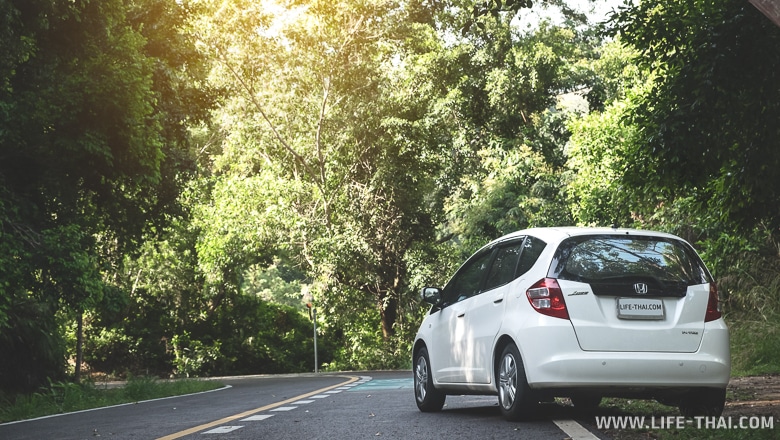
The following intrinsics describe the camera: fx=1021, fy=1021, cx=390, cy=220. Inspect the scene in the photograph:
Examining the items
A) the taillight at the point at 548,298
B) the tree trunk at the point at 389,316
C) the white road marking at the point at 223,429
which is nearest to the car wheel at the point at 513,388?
the taillight at the point at 548,298

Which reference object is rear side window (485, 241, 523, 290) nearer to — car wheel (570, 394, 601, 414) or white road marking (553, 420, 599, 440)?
white road marking (553, 420, 599, 440)

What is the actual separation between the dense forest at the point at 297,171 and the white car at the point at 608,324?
6609mm

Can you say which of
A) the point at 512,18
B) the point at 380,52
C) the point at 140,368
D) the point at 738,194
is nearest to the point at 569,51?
the point at 512,18

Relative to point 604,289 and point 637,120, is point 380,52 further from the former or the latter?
point 604,289

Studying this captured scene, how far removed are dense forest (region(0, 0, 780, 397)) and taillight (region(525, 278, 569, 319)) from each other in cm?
706

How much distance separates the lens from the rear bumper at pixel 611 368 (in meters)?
8.14

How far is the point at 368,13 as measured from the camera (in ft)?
125

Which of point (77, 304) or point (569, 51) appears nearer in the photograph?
point (77, 304)

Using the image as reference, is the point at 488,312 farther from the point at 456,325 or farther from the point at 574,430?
the point at 574,430

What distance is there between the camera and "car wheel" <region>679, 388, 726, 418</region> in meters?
8.43

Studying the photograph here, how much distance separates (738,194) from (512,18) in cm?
2398

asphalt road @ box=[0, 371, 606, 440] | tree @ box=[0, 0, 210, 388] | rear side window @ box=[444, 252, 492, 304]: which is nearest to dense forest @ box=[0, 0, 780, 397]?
tree @ box=[0, 0, 210, 388]

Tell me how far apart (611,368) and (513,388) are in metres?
0.96

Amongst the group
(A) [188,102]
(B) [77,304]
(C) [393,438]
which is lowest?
(C) [393,438]
